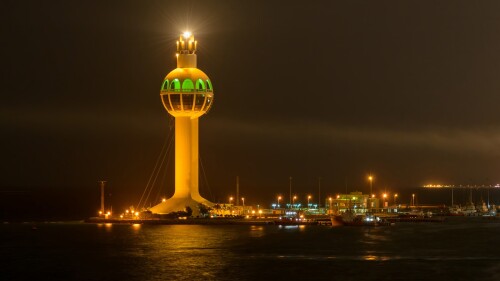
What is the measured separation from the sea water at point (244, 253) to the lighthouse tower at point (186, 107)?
5567 mm

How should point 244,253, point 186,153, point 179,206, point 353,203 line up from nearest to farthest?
1. point 244,253
2. point 186,153
3. point 179,206
4. point 353,203

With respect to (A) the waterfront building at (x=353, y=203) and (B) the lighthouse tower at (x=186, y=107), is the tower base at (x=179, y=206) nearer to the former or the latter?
(B) the lighthouse tower at (x=186, y=107)

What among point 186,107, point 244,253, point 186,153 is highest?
point 186,107

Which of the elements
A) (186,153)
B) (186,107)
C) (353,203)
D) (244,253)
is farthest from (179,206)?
(353,203)

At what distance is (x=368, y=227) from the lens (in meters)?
112

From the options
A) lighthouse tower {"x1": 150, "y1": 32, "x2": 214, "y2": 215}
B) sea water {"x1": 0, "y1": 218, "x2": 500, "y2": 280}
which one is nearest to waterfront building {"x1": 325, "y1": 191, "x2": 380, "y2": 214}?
sea water {"x1": 0, "y1": 218, "x2": 500, "y2": 280}

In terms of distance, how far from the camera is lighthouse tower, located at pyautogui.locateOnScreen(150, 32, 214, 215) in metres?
104

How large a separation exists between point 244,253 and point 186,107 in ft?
113

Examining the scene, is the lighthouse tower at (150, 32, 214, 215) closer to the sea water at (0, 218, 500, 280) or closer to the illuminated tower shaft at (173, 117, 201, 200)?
the illuminated tower shaft at (173, 117, 201, 200)

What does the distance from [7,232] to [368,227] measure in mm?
39607

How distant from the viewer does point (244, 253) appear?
239 feet

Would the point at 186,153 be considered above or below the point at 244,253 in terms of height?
above

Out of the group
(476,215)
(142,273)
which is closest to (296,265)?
(142,273)

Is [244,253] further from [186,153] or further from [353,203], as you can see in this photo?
[353,203]
